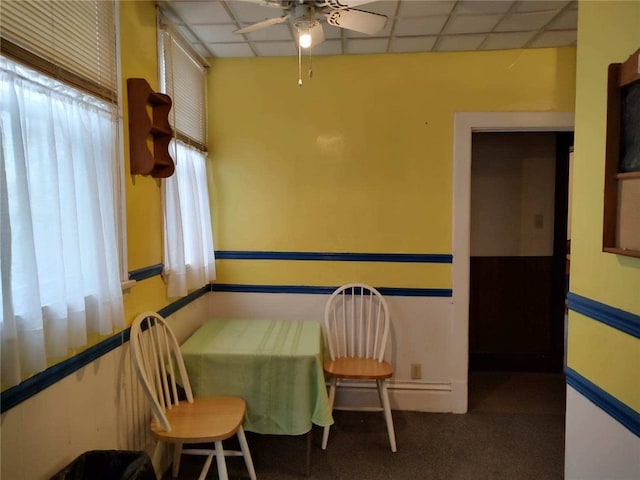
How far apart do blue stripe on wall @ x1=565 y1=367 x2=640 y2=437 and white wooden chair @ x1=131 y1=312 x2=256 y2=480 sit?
1494 millimetres

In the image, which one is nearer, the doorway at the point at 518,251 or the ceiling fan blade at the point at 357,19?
the ceiling fan blade at the point at 357,19

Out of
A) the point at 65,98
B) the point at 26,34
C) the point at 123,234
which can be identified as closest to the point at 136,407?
the point at 123,234

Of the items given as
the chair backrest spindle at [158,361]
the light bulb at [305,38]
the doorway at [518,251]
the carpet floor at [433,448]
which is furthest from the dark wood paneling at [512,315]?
the chair backrest spindle at [158,361]

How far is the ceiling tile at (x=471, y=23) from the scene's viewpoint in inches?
85.1

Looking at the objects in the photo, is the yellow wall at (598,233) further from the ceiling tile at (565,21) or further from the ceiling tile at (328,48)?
the ceiling tile at (328,48)

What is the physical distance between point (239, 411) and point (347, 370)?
730mm

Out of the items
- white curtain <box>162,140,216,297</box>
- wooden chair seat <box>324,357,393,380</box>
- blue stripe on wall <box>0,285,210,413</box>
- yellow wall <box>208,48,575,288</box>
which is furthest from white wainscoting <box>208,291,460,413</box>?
blue stripe on wall <box>0,285,210,413</box>

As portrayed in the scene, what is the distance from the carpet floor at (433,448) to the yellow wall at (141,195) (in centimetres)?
99

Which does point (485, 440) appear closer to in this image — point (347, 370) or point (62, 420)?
point (347, 370)

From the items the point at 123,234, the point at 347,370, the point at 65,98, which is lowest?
the point at 347,370

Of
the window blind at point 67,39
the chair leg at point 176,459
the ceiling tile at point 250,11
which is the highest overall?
the ceiling tile at point 250,11

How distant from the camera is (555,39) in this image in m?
2.43

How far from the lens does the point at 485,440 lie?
2393 mm

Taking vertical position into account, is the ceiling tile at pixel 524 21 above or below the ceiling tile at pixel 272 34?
below
